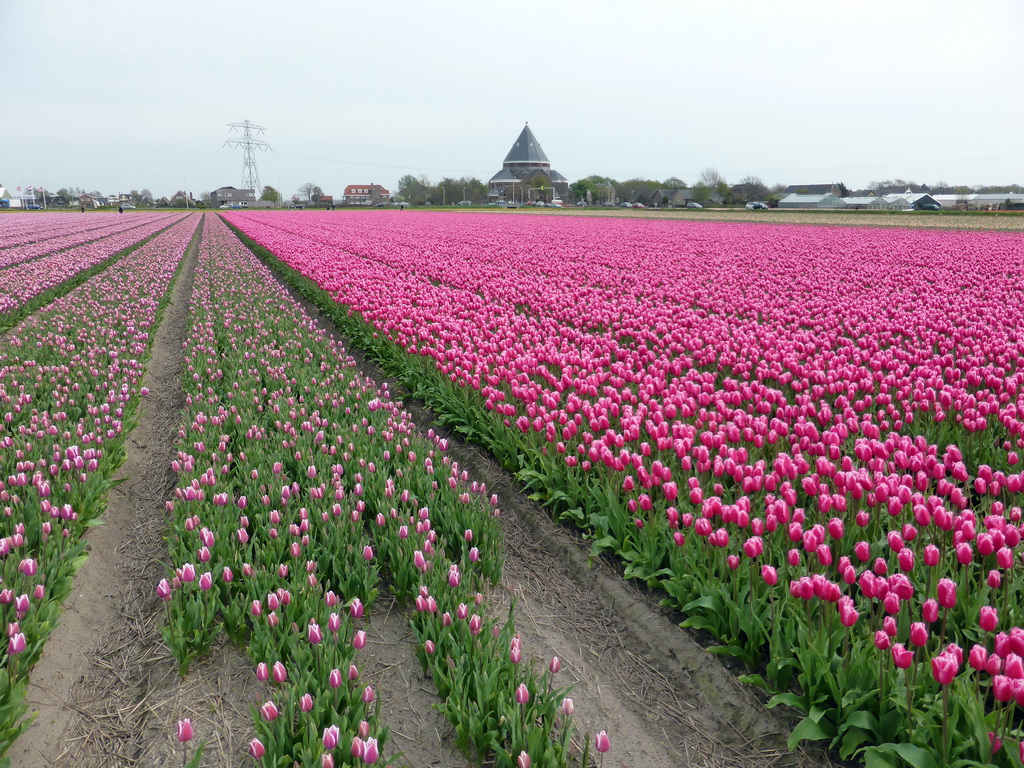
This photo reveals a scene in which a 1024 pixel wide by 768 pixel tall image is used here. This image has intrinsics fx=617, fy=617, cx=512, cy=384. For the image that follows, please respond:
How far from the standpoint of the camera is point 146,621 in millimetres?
3893

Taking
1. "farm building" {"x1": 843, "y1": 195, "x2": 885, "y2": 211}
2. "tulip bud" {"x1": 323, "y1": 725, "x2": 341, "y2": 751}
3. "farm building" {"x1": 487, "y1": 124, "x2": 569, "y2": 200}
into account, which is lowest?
"tulip bud" {"x1": 323, "y1": 725, "x2": 341, "y2": 751}

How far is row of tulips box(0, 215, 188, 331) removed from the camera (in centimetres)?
1263

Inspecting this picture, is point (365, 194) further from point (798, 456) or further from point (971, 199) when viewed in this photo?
point (798, 456)

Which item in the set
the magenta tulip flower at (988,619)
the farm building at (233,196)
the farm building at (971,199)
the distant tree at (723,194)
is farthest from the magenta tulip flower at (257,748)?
the farm building at (233,196)

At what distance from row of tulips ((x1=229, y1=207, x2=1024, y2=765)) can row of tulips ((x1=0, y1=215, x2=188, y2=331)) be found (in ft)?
20.2

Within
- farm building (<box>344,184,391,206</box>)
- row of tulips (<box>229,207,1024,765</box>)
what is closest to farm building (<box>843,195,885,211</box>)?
farm building (<box>344,184,391,206</box>)

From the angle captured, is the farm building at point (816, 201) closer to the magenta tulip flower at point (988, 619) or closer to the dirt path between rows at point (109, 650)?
the dirt path between rows at point (109, 650)

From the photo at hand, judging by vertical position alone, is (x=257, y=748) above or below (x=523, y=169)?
below

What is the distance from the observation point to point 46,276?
16.5 m

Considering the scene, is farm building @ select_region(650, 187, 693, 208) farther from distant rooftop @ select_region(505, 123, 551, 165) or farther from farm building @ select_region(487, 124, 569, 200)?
distant rooftop @ select_region(505, 123, 551, 165)

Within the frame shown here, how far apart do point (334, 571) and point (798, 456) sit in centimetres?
327

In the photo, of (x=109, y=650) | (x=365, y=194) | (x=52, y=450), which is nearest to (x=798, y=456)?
(x=109, y=650)

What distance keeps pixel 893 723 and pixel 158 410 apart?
8.23 m

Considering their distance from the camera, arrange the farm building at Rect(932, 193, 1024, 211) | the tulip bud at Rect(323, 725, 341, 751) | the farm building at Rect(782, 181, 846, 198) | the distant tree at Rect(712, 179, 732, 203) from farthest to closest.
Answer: the farm building at Rect(782, 181, 846, 198) → the farm building at Rect(932, 193, 1024, 211) → the distant tree at Rect(712, 179, 732, 203) → the tulip bud at Rect(323, 725, 341, 751)
